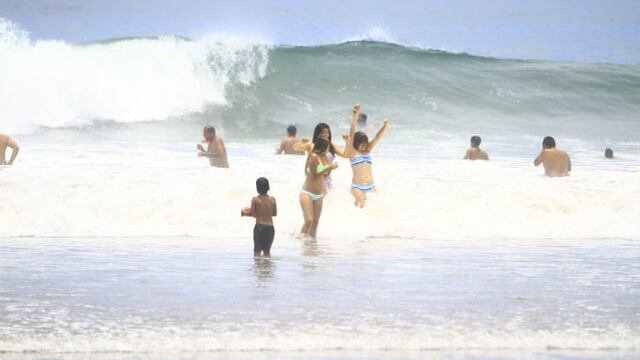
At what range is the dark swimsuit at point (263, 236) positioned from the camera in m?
9.45

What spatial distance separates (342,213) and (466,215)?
1460 mm

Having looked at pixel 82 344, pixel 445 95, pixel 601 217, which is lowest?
pixel 82 344

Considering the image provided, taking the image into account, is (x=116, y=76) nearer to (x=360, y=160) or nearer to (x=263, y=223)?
(x=360, y=160)

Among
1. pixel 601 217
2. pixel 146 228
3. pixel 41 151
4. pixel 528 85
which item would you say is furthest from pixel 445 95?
pixel 146 228

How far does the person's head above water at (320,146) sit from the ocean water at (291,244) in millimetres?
912

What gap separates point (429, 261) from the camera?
30.9ft

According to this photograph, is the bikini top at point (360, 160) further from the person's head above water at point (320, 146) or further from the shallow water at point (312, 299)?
the shallow water at point (312, 299)

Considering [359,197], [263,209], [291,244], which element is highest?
[359,197]

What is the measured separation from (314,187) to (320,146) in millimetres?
420

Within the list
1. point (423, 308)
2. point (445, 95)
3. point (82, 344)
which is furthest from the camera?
point (445, 95)

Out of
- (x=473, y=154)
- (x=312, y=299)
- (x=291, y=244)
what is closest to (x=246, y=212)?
(x=291, y=244)

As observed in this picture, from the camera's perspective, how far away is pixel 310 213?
11.1 metres

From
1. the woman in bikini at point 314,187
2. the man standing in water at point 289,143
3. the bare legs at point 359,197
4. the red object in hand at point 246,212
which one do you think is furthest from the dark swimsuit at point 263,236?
the man standing in water at point 289,143

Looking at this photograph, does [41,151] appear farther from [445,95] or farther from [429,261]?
[445,95]
